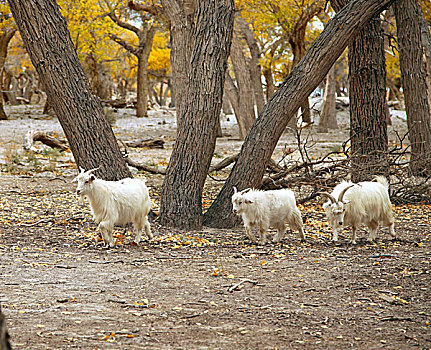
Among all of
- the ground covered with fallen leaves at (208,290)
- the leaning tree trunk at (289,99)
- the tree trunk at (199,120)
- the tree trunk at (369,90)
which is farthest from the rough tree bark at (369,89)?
the tree trunk at (199,120)

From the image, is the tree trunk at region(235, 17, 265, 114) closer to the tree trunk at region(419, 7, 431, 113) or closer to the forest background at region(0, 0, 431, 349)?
the forest background at region(0, 0, 431, 349)

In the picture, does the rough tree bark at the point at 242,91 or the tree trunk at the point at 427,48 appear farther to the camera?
the rough tree bark at the point at 242,91

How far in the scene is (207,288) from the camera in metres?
5.96

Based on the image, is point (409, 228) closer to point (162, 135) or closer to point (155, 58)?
point (162, 135)

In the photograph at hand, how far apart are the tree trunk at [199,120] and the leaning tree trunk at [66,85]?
917mm

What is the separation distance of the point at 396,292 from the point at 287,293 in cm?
113

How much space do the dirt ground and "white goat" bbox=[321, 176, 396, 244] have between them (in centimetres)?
32

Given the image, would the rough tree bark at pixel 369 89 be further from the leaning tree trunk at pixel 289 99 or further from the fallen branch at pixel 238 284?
the fallen branch at pixel 238 284

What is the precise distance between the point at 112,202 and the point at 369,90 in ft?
21.9

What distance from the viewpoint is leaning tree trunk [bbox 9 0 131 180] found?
8680 mm

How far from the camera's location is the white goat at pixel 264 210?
8.25 metres

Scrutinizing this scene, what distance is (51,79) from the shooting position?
29.0ft

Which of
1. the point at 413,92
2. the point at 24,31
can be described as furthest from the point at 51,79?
the point at 413,92

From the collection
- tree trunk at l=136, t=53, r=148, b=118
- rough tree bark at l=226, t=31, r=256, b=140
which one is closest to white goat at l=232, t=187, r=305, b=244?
rough tree bark at l=226, t=31, r=256, b=140
